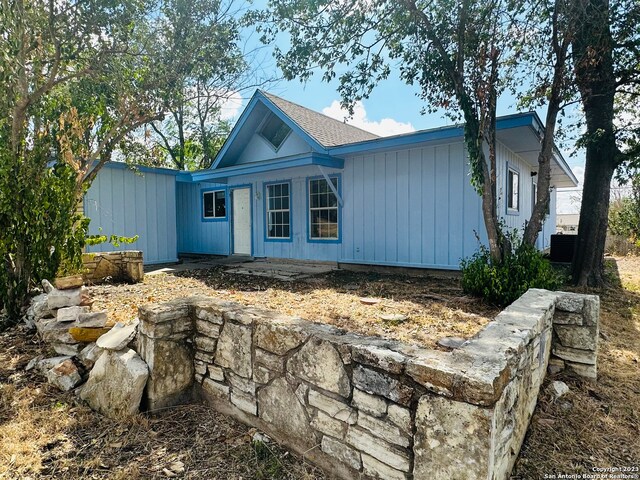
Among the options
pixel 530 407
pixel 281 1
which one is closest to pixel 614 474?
pixel 530 407

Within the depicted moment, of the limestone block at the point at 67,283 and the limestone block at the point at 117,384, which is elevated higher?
the limestone block at the point at 67,283

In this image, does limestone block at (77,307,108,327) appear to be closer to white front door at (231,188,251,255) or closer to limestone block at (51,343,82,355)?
limestone block at (51,343,82,355)

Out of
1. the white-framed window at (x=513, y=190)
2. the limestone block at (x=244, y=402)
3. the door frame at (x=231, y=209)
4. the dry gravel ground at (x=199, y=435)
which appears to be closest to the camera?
the dry gravel ground at (x=199, y=435)

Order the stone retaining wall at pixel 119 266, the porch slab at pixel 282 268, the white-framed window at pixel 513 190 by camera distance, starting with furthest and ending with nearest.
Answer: the white-framed window at pixel 513 190, the porch slab at pixel 282 268, the stone retaining wall at pixel 119 266

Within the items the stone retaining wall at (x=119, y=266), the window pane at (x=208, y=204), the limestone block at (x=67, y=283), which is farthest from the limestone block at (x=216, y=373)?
the window pane at (x=208, y=204)

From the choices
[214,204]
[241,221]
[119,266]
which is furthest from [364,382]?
[214,204]

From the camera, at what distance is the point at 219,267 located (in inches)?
350

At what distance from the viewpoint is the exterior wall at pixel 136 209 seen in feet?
28.7

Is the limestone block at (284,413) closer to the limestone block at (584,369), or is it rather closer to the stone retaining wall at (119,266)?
the limestone block at (584,369)

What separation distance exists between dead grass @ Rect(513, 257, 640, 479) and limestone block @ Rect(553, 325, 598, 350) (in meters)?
0.28

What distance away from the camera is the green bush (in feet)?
15.1

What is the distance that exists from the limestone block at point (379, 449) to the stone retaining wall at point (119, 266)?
6.05 metres

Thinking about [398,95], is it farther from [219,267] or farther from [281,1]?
[219,267]

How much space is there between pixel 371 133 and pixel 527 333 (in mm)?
11656
